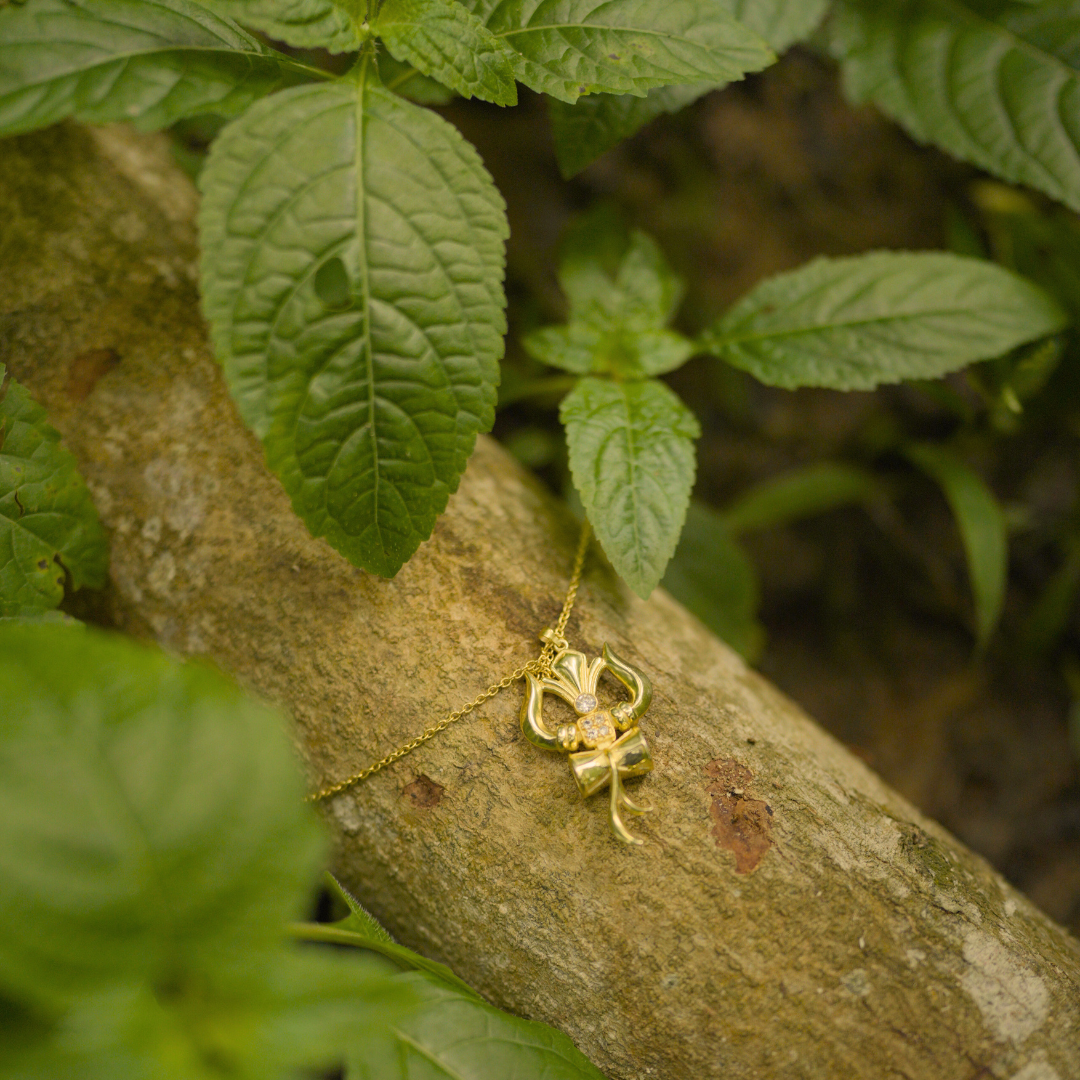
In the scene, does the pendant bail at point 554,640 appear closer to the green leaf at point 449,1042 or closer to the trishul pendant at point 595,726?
the trishul pendant at point 595,726

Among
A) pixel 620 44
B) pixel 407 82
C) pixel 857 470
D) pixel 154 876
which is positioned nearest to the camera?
pixel 154 876

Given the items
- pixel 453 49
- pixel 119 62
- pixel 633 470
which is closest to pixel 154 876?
pixel 633 470

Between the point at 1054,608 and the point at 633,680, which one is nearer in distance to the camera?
the point at 633,680

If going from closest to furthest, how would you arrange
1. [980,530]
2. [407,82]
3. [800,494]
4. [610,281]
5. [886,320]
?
1. [407,82]
2. [886,320]
3. [610,281]
4. [980,530]
5. [800,494]

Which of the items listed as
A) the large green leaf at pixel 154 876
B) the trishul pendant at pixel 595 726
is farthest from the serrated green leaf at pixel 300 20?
the trishul pendant at pixel 595 726

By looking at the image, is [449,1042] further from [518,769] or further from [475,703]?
[475,703]

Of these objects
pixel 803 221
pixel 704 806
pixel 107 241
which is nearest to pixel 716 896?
pixel 704 806

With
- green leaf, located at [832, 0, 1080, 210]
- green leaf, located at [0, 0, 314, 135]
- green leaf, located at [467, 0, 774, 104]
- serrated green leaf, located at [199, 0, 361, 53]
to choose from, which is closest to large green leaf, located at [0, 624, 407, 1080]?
green leaf, located at [0, 0, 314, 135]
